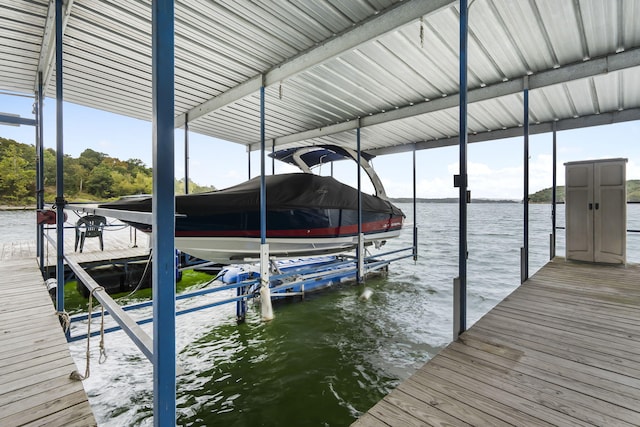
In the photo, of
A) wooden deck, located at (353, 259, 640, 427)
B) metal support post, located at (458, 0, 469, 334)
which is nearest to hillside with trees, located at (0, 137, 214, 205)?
metal support post, located at (458, 0, 469, 334)

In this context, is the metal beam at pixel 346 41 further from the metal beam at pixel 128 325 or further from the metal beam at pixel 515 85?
the metal beam at pixel 128 325

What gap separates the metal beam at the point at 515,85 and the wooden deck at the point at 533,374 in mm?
2995

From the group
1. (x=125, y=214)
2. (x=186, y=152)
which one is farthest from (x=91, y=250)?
(x=125, y=214)

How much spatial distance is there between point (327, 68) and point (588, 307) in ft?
14.9

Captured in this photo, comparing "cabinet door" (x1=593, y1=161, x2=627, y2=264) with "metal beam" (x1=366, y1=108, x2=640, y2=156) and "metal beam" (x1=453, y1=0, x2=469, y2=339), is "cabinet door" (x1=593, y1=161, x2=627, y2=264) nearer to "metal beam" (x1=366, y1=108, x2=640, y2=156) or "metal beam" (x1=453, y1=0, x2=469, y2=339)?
"metal beam" (x1=366, y1=108, x2=640, y2=156)

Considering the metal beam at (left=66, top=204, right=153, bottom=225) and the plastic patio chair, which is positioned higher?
the metal beam at (left=66, top=204, right=153, bottom=225)

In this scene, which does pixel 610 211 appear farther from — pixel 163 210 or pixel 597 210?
pixel 163 210

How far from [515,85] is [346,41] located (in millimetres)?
2977

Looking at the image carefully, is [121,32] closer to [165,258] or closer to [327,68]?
[327,68]

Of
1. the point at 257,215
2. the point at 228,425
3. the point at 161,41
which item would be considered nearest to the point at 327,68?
the point at 257,215

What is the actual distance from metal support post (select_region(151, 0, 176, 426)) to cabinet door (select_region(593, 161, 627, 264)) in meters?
6.62

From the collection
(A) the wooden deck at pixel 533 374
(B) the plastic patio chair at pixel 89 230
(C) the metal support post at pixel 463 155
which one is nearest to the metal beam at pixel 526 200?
(A) the wooden deck at pixel 533 374

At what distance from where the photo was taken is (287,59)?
163 inches

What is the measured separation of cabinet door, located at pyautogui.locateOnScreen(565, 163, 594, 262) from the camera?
5133mm
